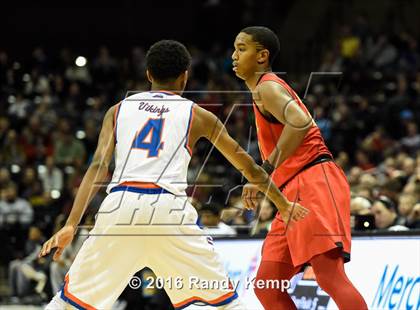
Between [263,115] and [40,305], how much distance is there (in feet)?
22.6

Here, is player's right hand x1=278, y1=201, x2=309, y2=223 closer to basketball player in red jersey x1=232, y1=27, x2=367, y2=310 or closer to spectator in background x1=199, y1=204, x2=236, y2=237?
basketball player in red jersey x1=232, y1=27, x2=367, y2=310

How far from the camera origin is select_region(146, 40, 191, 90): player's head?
16.8 ft

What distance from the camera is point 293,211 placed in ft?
17.2

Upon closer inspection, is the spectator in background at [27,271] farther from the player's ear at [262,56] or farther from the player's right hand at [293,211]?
the player's right hand at [293,211]

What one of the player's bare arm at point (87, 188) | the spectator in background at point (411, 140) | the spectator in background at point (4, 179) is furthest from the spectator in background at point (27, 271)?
the player's bare arm at point (87, 188)

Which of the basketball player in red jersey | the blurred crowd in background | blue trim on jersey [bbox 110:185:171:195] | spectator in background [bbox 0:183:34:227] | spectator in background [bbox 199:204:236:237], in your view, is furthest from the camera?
spectator in background [bbox 0:183:34:227]

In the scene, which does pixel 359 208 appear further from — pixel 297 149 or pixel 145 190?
pixel 145 190

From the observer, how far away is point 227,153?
5062 millimetres

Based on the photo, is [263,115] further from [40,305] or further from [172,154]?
[40,305]

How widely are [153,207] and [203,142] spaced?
38.3 feet

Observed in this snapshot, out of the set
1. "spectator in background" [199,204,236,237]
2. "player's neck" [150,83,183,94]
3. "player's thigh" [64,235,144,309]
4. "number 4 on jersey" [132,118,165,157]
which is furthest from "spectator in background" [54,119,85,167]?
"player's thigh" [64,235,144,309]

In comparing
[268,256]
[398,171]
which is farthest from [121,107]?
[398,171]

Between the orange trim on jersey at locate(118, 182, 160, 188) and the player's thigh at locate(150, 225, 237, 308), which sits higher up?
the orange trim on jersey at locate(118, 182, 160, 188)

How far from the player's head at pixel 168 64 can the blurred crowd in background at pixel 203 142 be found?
4.49m
